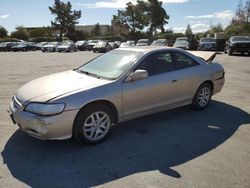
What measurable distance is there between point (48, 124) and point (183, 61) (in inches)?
129

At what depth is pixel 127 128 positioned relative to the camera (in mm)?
5652

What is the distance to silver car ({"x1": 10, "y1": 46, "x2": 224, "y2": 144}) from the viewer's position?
4434 millimetres

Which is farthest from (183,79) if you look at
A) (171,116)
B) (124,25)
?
(124,25)

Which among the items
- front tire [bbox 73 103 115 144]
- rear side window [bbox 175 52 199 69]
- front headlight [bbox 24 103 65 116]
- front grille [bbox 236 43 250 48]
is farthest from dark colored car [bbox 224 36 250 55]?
front headlight [bbox 24 103 65 116]

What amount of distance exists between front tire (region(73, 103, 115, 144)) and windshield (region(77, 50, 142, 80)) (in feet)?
2.10

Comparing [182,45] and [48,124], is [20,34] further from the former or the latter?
[48,124]

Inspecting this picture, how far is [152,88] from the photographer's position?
5.51 meters

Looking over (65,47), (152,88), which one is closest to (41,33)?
Result: (65,47)

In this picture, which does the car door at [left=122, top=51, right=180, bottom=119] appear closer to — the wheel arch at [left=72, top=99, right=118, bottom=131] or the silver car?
the silver car

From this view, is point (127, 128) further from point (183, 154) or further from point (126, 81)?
point (183, 154)

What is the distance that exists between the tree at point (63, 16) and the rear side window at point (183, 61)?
6802 cm

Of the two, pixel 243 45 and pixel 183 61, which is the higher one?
pixel 183 61

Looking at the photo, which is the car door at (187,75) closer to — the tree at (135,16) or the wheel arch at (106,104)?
the wheel arch at (106,104)

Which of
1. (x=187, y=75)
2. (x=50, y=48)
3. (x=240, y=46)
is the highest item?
(x=187, y=75)
